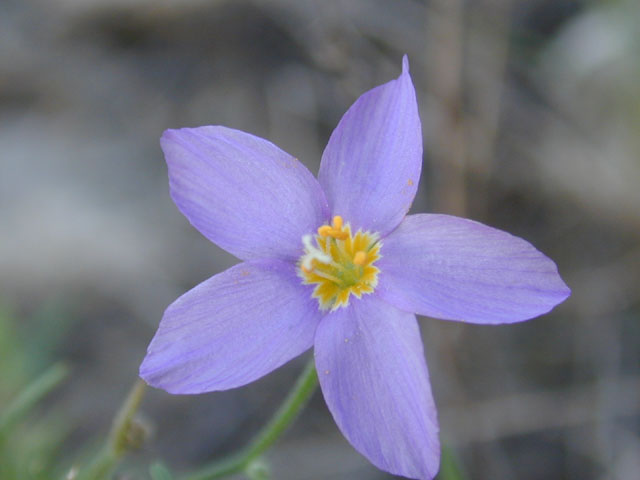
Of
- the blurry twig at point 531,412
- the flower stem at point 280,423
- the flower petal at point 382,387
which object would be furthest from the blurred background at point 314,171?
the flower petal at point 382,387

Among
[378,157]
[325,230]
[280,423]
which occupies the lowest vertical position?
[280,423]

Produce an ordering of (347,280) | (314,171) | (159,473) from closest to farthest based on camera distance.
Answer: (159,473)
(347,280)
(314,171)

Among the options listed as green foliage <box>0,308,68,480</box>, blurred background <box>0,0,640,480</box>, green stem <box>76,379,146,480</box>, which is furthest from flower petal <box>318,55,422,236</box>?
blurred background <box>0,0,640,480</box>

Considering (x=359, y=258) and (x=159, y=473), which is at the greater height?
(x=359, y=258)

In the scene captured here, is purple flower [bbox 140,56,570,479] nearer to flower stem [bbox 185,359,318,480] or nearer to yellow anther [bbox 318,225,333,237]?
yellow anther [bbox 318,225,333,237]

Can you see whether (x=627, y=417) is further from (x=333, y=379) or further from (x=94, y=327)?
(x=94, y=327)

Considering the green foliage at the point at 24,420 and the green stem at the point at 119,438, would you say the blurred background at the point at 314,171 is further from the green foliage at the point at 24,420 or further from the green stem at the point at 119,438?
the green stem at the point at 119,438

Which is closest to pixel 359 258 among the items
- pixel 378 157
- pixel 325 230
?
pixel 325 230

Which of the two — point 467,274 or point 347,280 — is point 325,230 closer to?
point 347,280
